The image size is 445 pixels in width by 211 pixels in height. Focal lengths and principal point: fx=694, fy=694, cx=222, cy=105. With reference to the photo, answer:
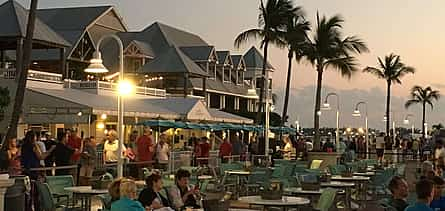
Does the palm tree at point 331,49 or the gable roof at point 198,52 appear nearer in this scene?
the palm tree at point 331,49

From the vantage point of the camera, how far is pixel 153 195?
904 centimetres

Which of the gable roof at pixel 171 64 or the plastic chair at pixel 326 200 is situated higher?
the gable roof at pixel 171 64

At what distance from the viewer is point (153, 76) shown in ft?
148

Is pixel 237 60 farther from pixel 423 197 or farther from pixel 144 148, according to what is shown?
pixel 423 197

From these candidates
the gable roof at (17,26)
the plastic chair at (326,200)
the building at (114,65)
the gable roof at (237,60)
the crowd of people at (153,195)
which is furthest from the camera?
the gable roof at (237,60)

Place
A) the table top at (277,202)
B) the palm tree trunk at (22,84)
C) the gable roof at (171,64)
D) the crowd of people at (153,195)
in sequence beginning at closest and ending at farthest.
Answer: the crowd of people at (153,195)
the table top at (277,202)
the palm tree trunk at (22,84)
the gable roof at (171,64)

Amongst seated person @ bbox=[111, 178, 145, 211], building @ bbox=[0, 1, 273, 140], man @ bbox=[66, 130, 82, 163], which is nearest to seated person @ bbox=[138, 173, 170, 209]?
seated person @ bbox=[111, 178, 145, 211]

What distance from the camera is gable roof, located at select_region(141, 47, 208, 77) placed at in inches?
1729

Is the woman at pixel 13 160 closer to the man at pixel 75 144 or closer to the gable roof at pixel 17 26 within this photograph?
the man at pixel 75 144

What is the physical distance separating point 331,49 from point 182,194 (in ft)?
92.7

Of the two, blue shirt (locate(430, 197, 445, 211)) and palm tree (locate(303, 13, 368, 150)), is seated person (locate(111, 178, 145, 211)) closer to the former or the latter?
blue shirt (locate(430, 197, 445, 211))

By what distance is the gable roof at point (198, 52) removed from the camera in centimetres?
5203

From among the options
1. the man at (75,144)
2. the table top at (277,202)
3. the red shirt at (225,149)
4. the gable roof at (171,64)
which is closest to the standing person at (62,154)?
the man at (75,144)

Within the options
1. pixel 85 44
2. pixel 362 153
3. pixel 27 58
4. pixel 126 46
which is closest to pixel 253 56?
pixel 126 46
